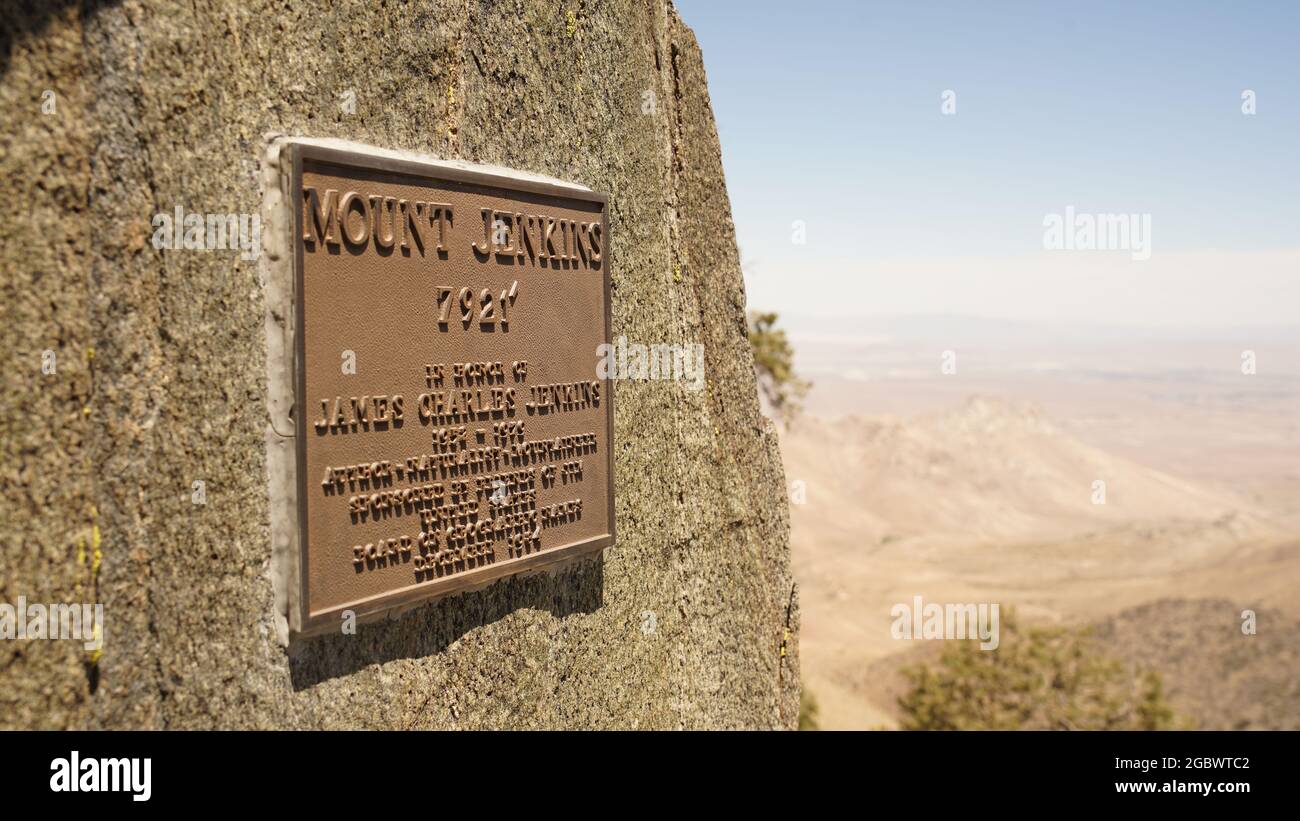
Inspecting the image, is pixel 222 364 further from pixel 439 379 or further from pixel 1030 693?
pixel 1030 693

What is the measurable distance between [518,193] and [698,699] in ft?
6.52

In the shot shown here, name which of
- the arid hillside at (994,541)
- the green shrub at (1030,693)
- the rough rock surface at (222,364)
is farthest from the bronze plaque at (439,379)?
the green shrub at (1030,693)

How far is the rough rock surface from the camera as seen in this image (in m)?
2.00

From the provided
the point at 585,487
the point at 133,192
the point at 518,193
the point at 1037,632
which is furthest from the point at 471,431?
the point at 1037,632

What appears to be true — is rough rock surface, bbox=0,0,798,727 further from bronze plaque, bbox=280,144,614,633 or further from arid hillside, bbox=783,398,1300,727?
arid hillside, bbox=783,398,1300,727

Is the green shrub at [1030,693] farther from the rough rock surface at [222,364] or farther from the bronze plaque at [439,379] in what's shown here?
the bronze plaque at [439,379]

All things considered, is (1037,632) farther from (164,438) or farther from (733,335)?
(164,438)

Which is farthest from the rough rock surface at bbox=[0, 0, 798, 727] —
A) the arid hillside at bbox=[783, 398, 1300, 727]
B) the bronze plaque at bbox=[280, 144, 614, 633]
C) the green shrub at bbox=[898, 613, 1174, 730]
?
the green shrub at bbox=[898, 613, 1174, 730]

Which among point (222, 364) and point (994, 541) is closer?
point (222, 364)

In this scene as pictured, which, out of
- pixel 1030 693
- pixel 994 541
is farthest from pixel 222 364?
pixel 994 541

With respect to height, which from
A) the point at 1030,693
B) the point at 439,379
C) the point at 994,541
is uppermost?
the point at 439,379

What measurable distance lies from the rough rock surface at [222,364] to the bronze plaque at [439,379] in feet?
0.41

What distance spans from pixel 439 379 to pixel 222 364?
2.00 feet

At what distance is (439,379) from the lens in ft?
8.98
